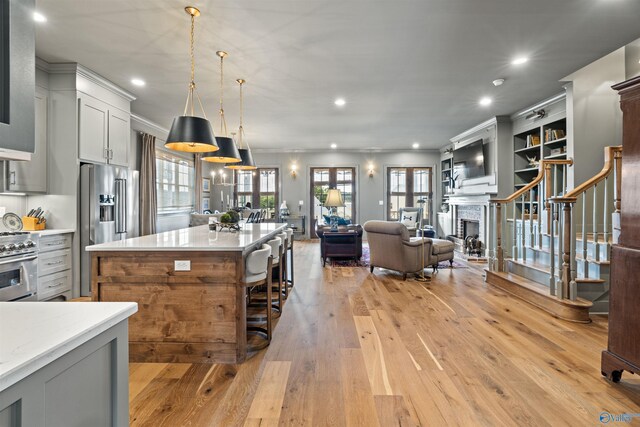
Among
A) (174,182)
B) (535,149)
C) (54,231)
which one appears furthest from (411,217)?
(54,231)

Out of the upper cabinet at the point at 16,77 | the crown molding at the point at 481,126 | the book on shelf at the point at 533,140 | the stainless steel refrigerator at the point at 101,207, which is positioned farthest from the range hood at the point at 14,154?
the crown molding at the point at 481,126

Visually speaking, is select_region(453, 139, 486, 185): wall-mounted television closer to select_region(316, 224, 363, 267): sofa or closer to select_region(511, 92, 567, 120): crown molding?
select_region(511, 92, 567, 120): crown molding

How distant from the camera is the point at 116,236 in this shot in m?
4.65

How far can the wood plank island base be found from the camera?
2.52 metres

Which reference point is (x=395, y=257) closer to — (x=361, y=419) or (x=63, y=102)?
(x=361, y=419)

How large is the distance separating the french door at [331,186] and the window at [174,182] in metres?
3.59

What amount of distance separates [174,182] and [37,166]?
382 centimetres

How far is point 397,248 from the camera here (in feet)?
17.0

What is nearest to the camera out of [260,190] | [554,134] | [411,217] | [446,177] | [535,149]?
[554,134]

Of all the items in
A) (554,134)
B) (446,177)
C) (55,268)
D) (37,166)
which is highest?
(554,134)

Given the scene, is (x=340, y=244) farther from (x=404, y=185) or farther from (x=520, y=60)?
(x=404, y=185)

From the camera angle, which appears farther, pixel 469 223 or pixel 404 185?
pixel 404 185

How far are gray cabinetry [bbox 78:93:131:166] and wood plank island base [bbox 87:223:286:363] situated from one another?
8.26ft

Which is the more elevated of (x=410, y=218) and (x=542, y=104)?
(x=542, y=104)
